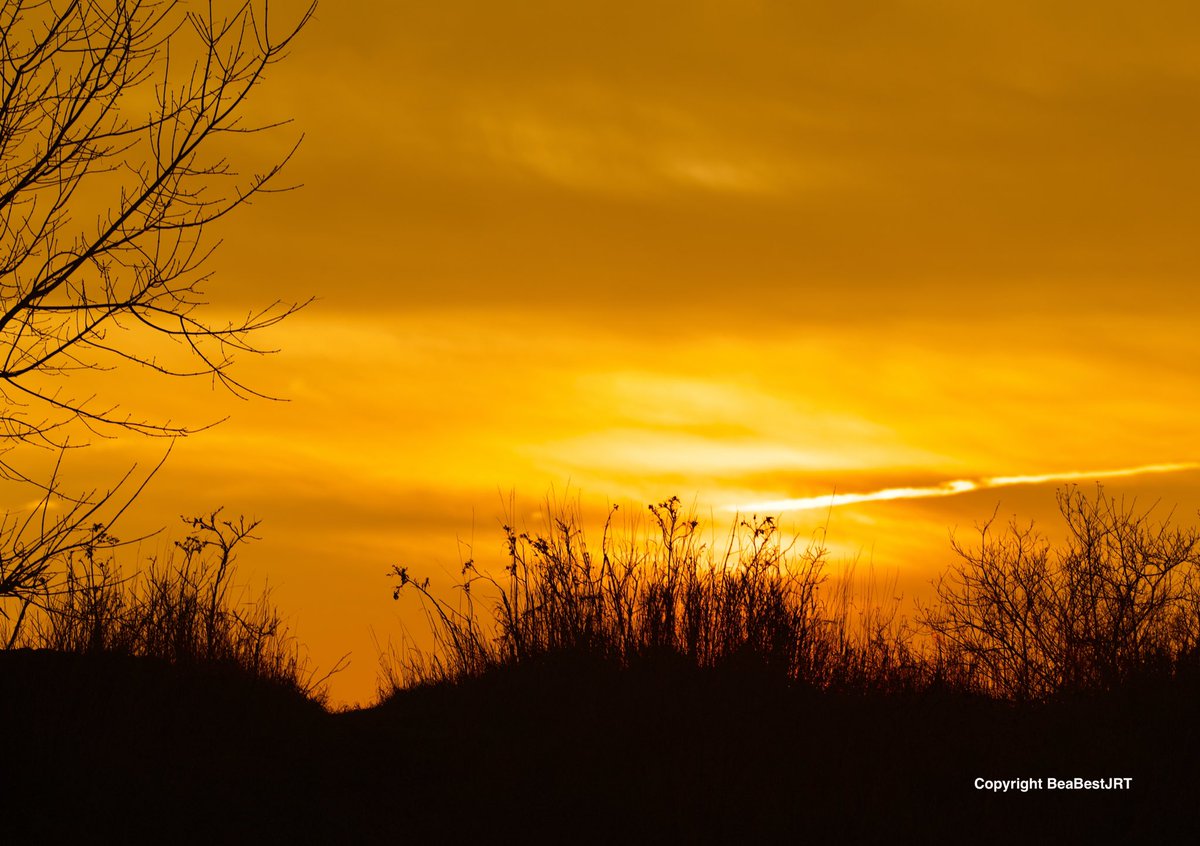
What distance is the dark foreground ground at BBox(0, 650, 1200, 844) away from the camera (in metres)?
7.36

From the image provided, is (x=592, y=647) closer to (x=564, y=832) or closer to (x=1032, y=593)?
(x=564, y=832)

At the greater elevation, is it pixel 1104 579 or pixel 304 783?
pixel 1104 579

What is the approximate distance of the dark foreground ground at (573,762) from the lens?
24.1 feet

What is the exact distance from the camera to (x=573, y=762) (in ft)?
27.7

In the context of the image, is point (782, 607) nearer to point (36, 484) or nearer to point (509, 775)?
point (509, 775)

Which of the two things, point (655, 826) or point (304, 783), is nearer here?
point (655, 826)

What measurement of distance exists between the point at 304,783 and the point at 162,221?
3.93 meters

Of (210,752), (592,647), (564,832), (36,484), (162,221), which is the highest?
(162,221)

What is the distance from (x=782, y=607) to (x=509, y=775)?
4036 millimetres

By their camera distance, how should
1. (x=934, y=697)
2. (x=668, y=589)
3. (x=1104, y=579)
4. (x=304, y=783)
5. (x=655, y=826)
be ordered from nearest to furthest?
1. (x=655, y=826)
2. (x=304, y=783)
3. (x=934, y=697)
4. (x=668, y=589)
5. (x=1104, y=579)

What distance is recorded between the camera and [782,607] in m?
11.4

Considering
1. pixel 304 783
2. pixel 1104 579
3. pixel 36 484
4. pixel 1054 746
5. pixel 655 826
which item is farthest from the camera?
pixel 1104 579

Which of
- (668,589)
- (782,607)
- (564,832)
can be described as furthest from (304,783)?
(782,607)

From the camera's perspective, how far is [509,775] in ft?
27.0
